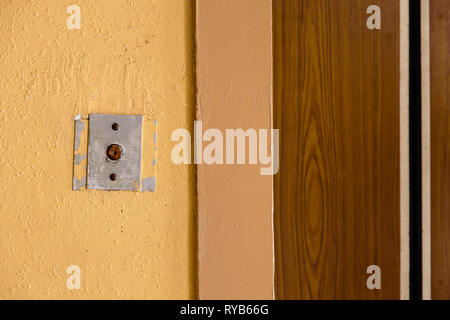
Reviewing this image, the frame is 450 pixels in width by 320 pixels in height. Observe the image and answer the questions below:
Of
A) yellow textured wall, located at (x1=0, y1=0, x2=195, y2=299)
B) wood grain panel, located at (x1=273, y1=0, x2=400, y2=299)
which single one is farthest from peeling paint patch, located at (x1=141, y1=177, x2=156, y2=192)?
wood grain panel, located at (x1=273, y1=0, x2=400, y2=299)

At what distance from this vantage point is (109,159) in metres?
0.44

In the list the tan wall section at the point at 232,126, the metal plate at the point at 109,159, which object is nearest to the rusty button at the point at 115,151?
the metal plate at the point at 109,159

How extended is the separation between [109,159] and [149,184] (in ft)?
0.22

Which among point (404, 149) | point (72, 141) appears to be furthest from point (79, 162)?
point (404, 149)

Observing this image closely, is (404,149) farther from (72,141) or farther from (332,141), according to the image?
(72,141)

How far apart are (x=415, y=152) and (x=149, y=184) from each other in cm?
65

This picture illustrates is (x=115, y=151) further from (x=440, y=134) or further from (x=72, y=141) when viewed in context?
(x=440, y=134)

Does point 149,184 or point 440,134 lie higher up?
point 440,134

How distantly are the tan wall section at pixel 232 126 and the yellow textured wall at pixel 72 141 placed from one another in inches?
1.0

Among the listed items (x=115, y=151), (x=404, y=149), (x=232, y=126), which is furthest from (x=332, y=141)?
(x=115, y=151)

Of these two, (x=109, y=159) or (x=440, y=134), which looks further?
(x=440, y=134)

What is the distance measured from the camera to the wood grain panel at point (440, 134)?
0.75 m

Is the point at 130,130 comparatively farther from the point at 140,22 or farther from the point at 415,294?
the point at 415,294
